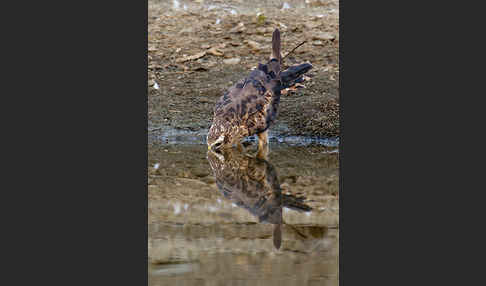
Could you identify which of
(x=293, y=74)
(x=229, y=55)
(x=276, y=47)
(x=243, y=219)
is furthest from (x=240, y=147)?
(x=243, y=219)

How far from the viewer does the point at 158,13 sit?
39.6 feet

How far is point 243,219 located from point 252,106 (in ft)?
11.9

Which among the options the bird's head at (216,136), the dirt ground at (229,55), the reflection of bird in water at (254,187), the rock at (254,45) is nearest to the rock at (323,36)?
the dirt ground at (229,55)

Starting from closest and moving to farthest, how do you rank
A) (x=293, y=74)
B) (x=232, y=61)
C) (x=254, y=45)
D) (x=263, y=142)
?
(x=263, y=142), (x=293, y=74), (x=254, y=45), (x=232, y=61)

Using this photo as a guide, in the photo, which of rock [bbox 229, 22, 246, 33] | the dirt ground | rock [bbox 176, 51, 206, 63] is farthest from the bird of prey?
rock [bbox 176, 51, 206, 63]

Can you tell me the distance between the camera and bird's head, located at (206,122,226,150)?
10680mm

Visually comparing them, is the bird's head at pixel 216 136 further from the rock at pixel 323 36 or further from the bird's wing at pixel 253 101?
the rock at pixel 323 36

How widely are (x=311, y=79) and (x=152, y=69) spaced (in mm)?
2888

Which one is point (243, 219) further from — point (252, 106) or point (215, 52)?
point (215, 52)

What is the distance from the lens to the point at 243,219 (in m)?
7.48

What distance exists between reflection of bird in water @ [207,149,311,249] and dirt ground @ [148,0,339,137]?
176cm

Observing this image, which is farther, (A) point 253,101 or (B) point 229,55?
(B) point 229,55

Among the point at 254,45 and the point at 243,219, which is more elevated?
the point at 254,45

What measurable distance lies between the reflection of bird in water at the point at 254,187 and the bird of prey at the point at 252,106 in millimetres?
357
